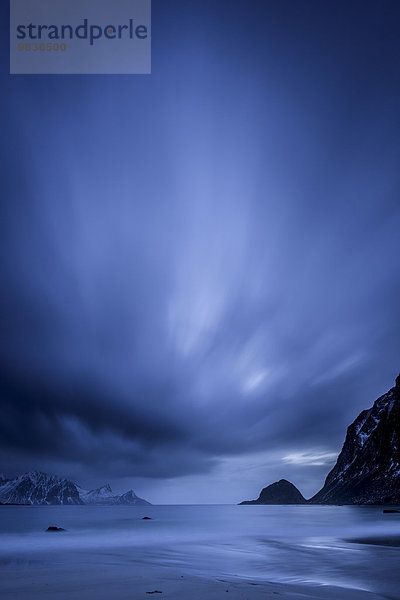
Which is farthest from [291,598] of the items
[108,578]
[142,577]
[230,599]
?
[108,578]

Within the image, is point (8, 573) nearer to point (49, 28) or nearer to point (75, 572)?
point (75, 572)

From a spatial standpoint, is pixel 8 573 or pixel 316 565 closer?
pixel 8 573

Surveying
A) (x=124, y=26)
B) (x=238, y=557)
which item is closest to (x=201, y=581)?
(x=238, y=557)

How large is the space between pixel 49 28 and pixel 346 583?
3941 cm

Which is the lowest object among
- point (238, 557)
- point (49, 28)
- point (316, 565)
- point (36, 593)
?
point (238, 557)

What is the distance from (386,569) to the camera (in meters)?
19.6

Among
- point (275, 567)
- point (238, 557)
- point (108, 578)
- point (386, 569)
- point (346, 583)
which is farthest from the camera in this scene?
point (238, 557)

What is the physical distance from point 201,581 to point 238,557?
13.9 metres

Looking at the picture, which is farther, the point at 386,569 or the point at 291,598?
the point at 386,569

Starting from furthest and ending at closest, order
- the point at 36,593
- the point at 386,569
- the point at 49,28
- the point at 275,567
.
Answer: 1. the point at 49,28
2. the point at 275,567
3. the point at 386,569
4. the point at 36,593

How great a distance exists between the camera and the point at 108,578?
1727cm

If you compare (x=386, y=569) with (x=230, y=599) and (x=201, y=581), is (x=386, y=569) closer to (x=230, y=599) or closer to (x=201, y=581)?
(x=201, y=581)

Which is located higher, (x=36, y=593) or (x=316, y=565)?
(x=36, y=593)

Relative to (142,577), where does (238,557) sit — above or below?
below
